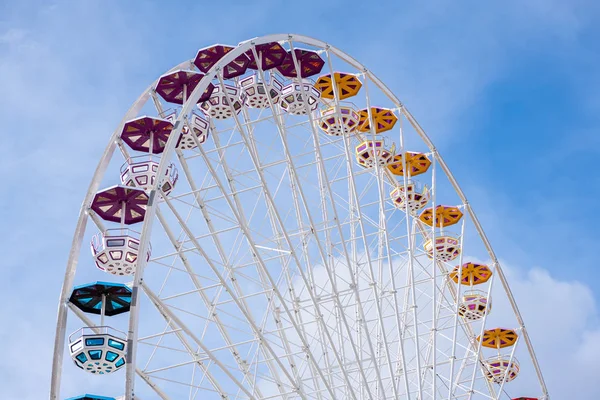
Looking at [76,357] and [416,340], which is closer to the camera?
[76,357]

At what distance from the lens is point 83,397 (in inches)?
714

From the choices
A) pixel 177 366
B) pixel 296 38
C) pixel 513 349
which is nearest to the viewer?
pixel 177 366

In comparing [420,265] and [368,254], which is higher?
[420,265]

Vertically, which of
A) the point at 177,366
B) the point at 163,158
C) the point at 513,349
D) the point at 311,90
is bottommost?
the point at 177,366

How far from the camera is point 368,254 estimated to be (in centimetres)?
2656

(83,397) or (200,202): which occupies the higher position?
(200,202)

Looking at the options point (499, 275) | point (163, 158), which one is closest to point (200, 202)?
point (163, 158)

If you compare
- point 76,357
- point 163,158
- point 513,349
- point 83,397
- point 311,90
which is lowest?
point 83,397

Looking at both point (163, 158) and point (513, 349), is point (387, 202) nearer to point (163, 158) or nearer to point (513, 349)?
point (513, 349)

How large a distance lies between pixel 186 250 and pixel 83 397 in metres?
7.04

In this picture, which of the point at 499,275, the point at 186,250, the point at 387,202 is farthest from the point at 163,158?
the point at 499,275

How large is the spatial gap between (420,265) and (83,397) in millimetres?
15739

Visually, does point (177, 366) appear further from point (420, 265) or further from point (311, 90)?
point (420, 265)

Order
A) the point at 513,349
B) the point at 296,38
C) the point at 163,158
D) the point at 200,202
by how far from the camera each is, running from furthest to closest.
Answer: the point at 513,349 → the point at 200,202 → the point at 296,38 → the point at 163,158
